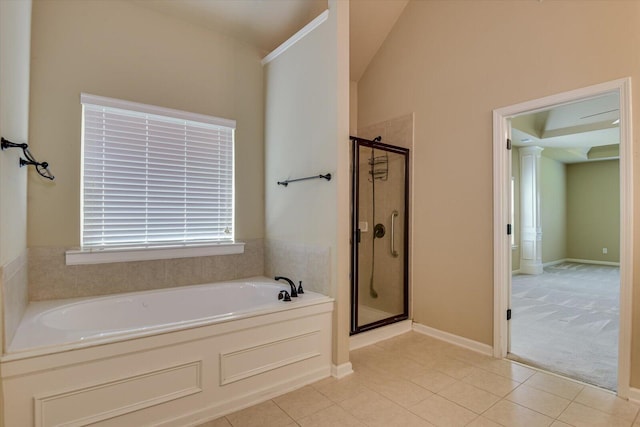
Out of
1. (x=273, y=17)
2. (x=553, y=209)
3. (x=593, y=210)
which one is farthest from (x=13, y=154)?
(x=593, y=210)

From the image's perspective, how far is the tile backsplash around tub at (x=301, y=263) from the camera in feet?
8.48

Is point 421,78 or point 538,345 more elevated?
point 421,78

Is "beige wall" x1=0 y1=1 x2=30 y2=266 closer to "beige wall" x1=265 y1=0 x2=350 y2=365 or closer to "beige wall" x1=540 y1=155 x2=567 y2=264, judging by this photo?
"beige wall" x1=265 y1=0 x2=350 y2=365

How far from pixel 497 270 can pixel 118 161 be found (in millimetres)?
3278

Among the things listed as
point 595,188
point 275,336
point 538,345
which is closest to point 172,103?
point 275,336

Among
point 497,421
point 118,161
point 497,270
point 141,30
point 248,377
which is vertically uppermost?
point 141,30

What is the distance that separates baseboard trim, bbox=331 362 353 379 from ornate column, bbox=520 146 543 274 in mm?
5566

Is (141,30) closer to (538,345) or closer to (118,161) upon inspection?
(118,161)

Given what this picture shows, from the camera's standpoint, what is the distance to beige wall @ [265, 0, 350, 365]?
2492 millimetres

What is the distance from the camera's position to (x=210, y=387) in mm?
1920

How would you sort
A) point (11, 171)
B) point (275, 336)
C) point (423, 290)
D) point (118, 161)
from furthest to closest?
point (423, 290) < point (118, 161) < point (275, 336) < point (11, 171)

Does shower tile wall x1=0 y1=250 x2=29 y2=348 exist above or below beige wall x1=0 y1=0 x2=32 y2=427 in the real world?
below

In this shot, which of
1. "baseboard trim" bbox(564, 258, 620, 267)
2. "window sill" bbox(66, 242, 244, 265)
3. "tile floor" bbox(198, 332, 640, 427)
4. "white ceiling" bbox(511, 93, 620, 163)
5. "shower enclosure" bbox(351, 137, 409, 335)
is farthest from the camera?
"baseboard trim" bbox(564, 258, 620, 267)

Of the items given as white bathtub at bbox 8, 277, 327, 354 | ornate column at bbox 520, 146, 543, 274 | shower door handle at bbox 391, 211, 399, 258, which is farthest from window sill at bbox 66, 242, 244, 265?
ornate column at bbox 520, 146, 543, 274
